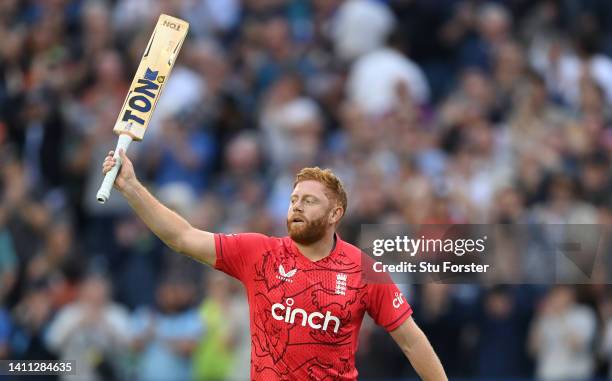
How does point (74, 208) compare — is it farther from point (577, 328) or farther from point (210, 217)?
point (577, 328)

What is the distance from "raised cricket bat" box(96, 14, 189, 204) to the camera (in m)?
9.70

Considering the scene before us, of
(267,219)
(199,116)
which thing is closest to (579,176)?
(267,219)

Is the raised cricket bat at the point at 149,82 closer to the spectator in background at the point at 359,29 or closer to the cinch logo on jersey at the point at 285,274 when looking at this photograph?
the cinch logo on jersey at the point at 285,274

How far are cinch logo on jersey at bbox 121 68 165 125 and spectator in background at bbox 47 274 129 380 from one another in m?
→ 5.10

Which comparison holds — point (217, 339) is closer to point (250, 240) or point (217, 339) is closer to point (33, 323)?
point (33, 323)

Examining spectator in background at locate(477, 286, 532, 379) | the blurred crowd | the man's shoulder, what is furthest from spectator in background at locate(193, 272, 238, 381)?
the man's shoulder

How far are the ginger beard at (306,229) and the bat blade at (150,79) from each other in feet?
3.94

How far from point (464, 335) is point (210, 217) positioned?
3.02m

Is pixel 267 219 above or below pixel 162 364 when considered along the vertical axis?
above

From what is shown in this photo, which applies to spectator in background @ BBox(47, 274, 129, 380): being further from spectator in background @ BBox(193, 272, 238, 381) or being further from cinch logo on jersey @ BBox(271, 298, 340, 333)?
cinch logo on jersey @ BBox(271, 298, 340, 333)

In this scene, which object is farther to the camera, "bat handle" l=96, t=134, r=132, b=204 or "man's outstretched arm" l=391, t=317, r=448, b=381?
"man's outstretched arm" l=391, t=317, r=448, b=381

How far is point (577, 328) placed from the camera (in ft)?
47.9

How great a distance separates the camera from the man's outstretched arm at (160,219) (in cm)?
927

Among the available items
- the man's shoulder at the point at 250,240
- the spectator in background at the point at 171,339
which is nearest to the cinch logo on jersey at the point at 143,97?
the man's shoulder at the point at 250,240
